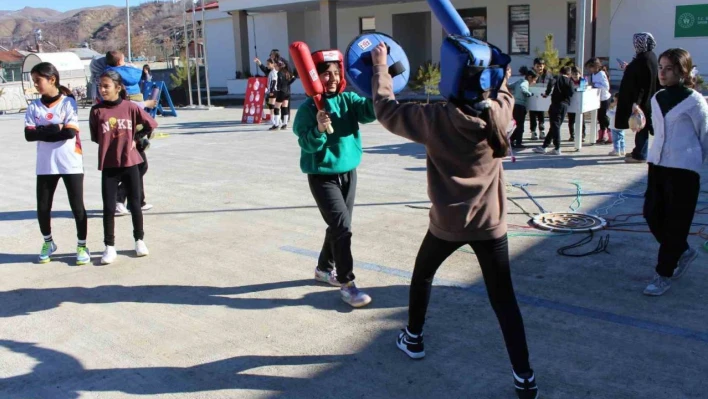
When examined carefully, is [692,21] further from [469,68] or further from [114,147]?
[469,68]

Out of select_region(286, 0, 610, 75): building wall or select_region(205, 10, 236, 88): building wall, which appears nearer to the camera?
select_region(286, 0, 610, 75): building wall

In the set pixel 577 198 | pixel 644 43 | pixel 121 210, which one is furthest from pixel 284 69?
pixel 577 198

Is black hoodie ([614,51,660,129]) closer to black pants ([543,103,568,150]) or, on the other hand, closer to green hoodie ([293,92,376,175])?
black pants ([543,103,568,150])

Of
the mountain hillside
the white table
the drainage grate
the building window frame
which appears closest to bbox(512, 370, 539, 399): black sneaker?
the drainage grate

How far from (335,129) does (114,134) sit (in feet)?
8.20

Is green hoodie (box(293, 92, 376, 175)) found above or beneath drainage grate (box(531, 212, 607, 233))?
above

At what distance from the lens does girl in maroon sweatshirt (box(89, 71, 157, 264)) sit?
20.0 ft

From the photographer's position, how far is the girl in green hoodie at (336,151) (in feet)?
15.1

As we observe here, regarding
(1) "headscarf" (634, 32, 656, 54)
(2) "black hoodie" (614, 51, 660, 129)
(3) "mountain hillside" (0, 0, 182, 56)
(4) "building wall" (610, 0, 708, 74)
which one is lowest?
(2) "black hoodie" (614, 51, 660, 129)

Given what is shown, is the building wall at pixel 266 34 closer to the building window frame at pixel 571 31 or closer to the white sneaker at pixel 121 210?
the building window frame at pixel 571 31

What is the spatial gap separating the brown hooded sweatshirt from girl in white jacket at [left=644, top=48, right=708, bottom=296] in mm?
1919

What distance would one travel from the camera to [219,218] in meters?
7.75

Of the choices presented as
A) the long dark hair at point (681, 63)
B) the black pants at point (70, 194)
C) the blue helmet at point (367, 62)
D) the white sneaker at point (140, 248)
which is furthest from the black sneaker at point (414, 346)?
the black pants at point (70, 194)

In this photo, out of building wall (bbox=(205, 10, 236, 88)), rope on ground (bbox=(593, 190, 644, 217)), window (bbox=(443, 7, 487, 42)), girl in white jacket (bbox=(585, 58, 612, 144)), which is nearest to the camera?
rope on ground (bbox=(593, 190, 644, 217))
